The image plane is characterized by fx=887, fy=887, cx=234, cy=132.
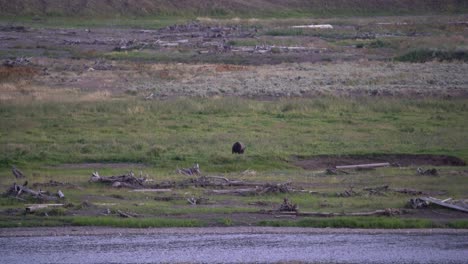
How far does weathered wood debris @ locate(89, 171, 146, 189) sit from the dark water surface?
2.94 metres

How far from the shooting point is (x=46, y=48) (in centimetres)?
6088

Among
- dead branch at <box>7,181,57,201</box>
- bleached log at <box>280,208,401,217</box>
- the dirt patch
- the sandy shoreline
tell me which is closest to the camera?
the sandy shoreline

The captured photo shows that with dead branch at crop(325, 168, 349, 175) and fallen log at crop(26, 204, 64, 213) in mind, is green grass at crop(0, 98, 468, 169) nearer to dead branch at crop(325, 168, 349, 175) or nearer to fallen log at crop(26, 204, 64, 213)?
dead branch at crop(325, 168, 349, 175)

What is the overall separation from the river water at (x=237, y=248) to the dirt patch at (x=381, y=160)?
6377mm

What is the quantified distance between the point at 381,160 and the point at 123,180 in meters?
7.27

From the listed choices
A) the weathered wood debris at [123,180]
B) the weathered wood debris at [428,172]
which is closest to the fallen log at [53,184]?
the weathered wood debris at [123,180]

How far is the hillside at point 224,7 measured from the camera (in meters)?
94.6

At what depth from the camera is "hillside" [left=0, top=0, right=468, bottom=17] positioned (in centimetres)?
9462

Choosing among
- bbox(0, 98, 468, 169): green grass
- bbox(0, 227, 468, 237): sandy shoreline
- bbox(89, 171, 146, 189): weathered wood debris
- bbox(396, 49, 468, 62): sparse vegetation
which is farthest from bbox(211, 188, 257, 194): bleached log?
bbox(396, 49, 468, 62): sparse vegetation

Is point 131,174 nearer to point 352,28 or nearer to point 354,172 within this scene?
point 354,172

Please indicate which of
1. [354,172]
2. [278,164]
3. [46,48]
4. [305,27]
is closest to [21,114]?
[278,164]

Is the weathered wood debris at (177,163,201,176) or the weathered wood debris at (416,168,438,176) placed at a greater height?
the weathered wood debris at (416,168,438,176)

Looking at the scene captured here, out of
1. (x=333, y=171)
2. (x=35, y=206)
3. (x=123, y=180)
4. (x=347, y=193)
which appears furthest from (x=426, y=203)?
(x=35, y=206)

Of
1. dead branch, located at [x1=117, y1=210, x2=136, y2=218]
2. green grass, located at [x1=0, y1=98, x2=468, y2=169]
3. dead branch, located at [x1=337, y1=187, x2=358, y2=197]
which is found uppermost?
dead branch, located at [x1=337, y1=187, x2=358, y2=197]
